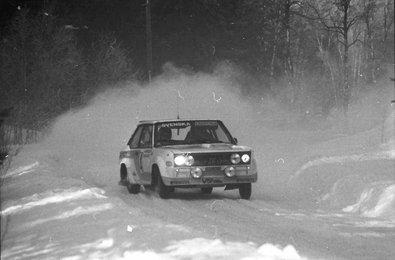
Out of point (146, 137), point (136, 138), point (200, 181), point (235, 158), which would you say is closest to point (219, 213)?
point (200, 181)

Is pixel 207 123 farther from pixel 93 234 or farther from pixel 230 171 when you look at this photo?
pixel 93 234

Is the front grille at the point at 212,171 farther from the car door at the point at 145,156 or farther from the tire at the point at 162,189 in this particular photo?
the car door at the point at 145,156

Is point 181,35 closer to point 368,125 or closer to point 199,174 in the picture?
point 368,125

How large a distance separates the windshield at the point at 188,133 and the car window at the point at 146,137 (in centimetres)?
21

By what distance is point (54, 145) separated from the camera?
33.3 m

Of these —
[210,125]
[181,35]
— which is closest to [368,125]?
[181,35]

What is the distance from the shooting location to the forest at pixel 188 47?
3644 cm

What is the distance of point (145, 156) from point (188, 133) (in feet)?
3.15

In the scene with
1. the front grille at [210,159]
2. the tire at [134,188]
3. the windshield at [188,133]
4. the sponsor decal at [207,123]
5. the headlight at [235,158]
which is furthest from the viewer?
the tire at [134,188]

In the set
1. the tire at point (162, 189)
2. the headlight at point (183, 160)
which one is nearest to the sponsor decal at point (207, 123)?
the tire at point (162, 189)

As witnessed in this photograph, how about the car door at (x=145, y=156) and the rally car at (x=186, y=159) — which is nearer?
the rally car at (x=186, y=159)

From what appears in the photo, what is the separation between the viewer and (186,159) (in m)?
13.8

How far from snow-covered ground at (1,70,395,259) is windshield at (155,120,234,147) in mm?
1102

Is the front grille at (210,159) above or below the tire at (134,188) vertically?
above
